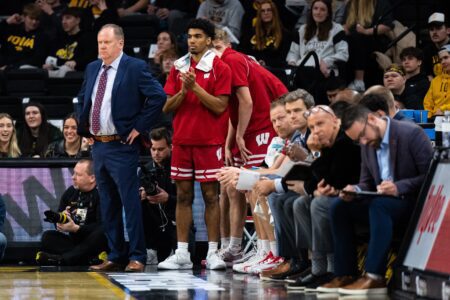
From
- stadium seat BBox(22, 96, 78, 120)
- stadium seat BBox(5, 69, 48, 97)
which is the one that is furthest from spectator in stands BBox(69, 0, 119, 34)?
stadium seat BBox(22, 96, 78, 120)

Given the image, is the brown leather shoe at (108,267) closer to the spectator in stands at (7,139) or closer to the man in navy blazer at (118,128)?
the man in navy blazer at (118,128)

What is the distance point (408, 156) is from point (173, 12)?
9862 millimetres

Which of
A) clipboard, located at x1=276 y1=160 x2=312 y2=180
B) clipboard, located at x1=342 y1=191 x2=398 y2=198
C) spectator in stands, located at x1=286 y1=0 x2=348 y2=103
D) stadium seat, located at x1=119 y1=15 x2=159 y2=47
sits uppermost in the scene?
stadium seat, located at x1=119 y1=15 x2=159 y2=47

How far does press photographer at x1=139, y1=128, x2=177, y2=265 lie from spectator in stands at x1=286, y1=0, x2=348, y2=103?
3315mm

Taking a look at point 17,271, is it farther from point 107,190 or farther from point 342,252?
point 342,252

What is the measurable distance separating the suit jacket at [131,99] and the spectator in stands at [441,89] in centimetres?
348

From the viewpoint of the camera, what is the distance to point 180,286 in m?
8.94

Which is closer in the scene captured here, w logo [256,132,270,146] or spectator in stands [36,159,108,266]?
w logo [256,132,270,146]

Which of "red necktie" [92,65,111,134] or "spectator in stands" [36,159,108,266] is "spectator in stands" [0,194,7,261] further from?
"red necktie" [92,65,111,134]

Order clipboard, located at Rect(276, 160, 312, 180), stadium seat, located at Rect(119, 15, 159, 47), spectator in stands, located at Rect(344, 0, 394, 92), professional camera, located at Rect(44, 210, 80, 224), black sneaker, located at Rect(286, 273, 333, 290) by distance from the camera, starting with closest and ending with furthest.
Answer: black sneaker, located at Rect(286, 273, 333, 290) < clipboard, located at Rect(276, 160, 312, 180) < professional camera, located at Rect(44, 210, 80, 224) < spectator in stands, located at Rect(344, 0, 394, 92) < stadium seat, located at Rect(119, 15, 159, 47)

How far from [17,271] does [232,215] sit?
204 centimetres

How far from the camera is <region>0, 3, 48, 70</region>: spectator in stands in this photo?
1738cm

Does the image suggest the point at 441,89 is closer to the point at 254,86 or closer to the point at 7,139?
the point at 254,86

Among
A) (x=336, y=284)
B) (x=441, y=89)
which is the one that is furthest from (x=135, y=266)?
(x=441, y=89)
